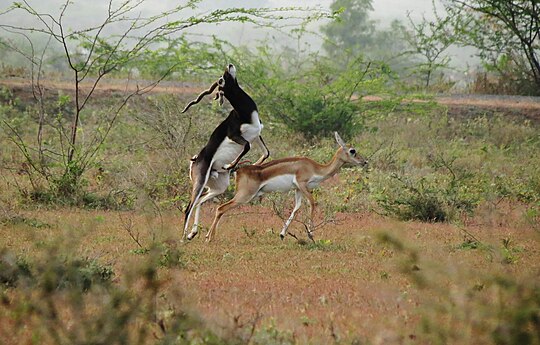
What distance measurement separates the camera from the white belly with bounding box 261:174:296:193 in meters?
10.8

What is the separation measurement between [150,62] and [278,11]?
349cm

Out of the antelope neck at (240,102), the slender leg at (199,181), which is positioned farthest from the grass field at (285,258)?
the antelope neck at (240,102)

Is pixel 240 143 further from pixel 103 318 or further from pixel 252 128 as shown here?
pixel 103 318

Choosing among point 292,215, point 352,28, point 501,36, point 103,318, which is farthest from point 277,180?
point 352,28

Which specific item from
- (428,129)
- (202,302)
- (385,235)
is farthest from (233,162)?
(428,129)

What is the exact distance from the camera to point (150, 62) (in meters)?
15.8

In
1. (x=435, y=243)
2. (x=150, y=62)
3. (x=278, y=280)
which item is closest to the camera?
(x=278, y=280)

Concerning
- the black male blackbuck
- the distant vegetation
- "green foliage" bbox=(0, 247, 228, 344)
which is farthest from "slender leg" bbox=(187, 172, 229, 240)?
"green foliage" bbox=(0, 247, 228, 344)

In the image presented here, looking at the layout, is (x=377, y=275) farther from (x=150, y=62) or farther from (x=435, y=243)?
(x=150, y=62)

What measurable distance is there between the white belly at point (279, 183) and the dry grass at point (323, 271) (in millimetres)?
656

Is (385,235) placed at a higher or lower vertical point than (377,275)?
higher

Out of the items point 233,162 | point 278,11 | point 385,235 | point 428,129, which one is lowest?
point 428,129

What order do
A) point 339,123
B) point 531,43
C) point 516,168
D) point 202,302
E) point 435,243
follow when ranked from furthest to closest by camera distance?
point 531,43, point 339,123, point 516,168, point 435,243, point 202,302

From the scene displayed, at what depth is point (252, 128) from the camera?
33.9 feet
